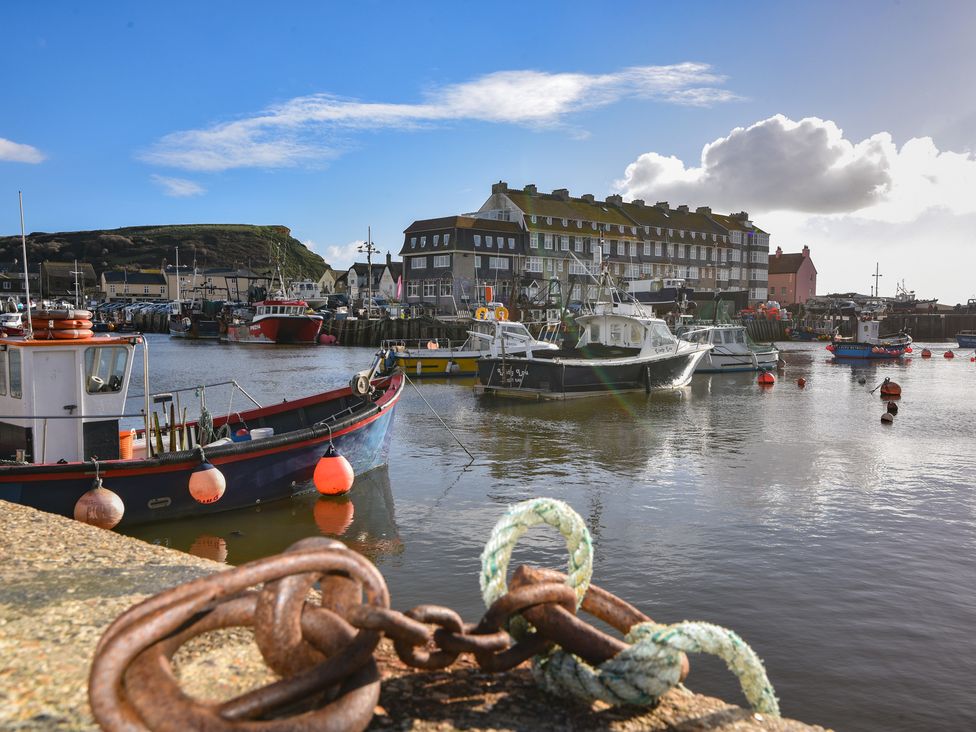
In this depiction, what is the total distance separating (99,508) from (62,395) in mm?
2016

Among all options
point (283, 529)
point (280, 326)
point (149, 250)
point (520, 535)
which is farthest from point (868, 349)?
point (149, 250)

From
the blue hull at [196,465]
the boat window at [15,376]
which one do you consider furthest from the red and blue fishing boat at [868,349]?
the boat window at [15,376]

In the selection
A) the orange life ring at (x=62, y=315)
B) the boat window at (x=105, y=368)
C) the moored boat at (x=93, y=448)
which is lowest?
the moored boat at (x=93, y=448)

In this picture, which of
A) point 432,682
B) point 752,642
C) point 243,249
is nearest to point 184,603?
point 432,682

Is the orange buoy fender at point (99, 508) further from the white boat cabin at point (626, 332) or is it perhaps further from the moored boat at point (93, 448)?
the white boat cabin at point (626, 332)

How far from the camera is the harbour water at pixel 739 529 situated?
7133 millimetres

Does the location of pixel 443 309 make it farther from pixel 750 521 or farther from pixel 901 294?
pixel 901 294

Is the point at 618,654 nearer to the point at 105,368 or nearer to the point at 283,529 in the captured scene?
the point at 283,529

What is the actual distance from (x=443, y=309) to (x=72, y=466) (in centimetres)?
5979

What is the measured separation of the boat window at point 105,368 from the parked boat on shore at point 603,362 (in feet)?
58.3

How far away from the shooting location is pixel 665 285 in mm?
60844

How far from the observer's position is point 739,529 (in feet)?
37.2

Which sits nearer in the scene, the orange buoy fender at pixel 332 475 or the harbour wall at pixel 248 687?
the harbour wall at pixel 248 687

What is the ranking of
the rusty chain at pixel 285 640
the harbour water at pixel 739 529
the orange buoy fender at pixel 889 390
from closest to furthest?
the rusty chain at pixel 285 640 → the harbour water at pixel 739 529 → the orange buoy fender at pixel 889 390
